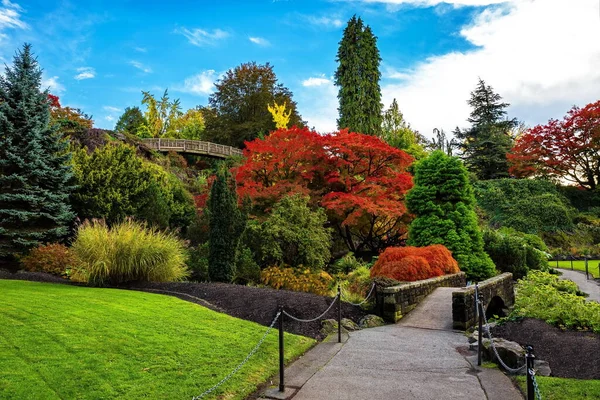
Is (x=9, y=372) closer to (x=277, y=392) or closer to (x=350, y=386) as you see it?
(x=277, y=392)

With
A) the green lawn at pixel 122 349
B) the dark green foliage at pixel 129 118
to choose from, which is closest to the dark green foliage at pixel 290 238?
the green lawn at pixel 122 349

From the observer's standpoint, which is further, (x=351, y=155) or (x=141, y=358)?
(x=351, y=155)

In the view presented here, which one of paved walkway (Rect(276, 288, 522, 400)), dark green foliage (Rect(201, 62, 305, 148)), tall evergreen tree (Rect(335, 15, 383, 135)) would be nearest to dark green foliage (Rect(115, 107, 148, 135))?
dark green foliage (Rect(201, 62, 305, 148))

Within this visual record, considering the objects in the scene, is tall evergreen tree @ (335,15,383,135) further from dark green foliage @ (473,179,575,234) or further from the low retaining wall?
the low retaining wall

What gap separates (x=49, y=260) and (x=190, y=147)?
21243mm

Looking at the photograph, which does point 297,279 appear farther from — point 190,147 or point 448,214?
point 190,147

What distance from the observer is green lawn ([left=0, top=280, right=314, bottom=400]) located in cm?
431

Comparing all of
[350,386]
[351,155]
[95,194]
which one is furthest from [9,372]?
[351,155]

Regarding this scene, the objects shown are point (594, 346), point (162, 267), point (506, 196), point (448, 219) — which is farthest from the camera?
point (506, 196)

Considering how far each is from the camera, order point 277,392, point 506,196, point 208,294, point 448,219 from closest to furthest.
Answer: point 277,392 → point 208,294 → point 448,219 → point 506,196

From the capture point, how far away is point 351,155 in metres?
16.5

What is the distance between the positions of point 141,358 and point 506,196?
33.3 metres

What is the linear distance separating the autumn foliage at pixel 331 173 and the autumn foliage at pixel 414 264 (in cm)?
331

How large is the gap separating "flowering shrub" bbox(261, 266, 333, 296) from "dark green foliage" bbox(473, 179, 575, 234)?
2403cm
